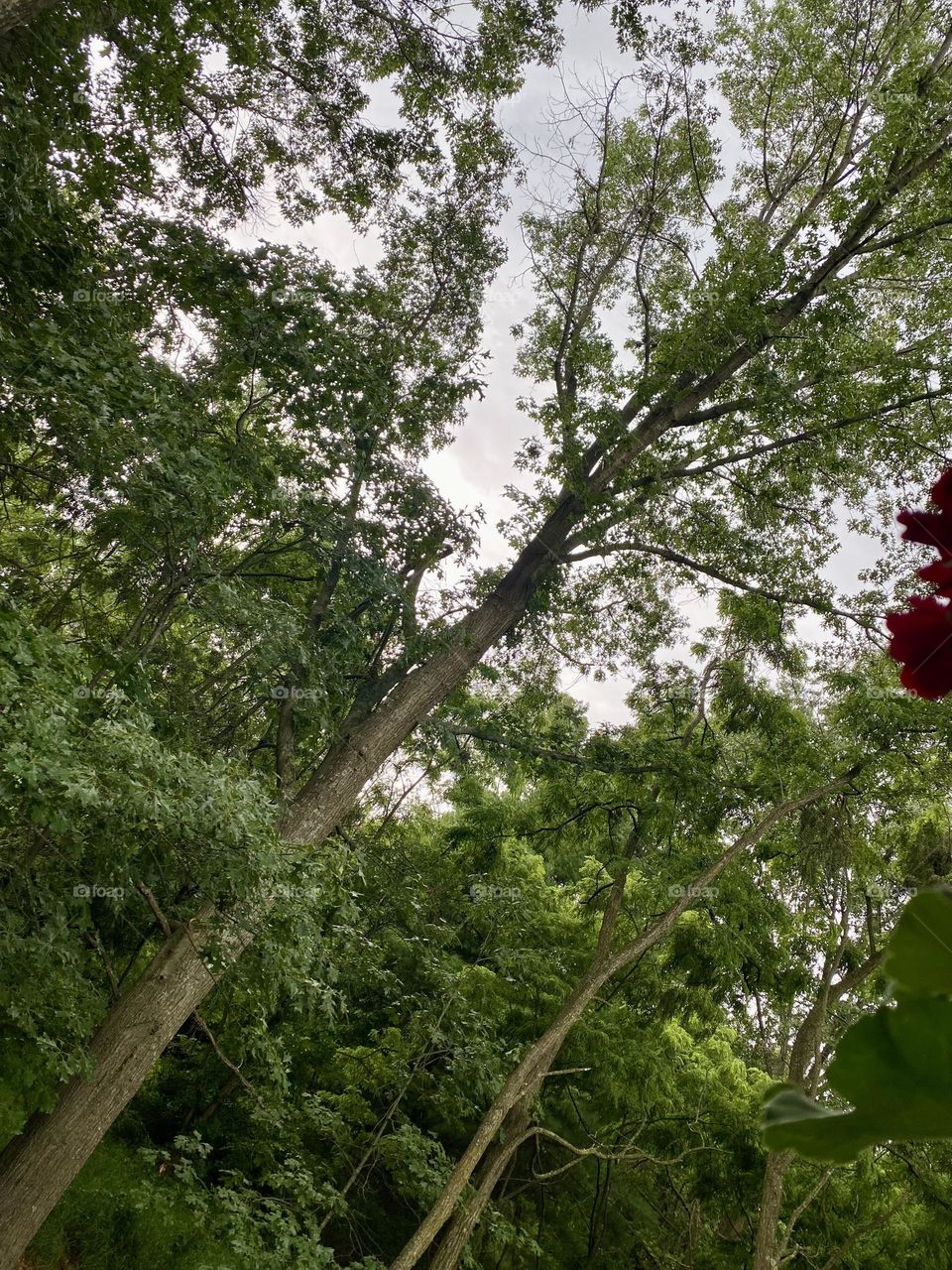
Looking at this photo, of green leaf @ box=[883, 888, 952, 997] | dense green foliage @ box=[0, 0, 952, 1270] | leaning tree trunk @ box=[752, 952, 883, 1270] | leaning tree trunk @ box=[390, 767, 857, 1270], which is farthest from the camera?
leaning tree trunk @ box=[752, 952, 883, 1270]

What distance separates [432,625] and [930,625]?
6.87m

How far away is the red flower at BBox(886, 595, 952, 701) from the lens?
334 millimetres

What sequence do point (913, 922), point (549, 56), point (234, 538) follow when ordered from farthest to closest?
1. point (234, 538)
2. point (549, 56)
3. point (913, 922)

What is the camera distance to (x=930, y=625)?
0.34 metres

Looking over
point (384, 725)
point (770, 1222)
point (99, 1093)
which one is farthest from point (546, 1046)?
point (99, 1093)

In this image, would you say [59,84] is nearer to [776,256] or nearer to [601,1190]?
[776,256]

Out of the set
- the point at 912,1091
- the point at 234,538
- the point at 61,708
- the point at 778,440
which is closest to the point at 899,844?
the point at 778,440

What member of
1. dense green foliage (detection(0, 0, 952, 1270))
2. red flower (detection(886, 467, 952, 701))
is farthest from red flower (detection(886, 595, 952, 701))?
dense green foliage (detection(0, 0, 952, 1270))

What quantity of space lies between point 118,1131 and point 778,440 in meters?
11.1

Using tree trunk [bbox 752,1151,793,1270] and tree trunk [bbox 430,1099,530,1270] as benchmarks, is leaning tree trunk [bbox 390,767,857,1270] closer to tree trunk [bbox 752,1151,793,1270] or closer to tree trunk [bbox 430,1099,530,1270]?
tree trunk [bbox 430,1099,530,1270]

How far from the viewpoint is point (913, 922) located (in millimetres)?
246

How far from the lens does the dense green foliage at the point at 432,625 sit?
4.59m

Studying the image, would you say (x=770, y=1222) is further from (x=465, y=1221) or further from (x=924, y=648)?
(x=924, y=648)

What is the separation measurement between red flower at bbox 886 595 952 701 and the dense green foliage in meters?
3.48
